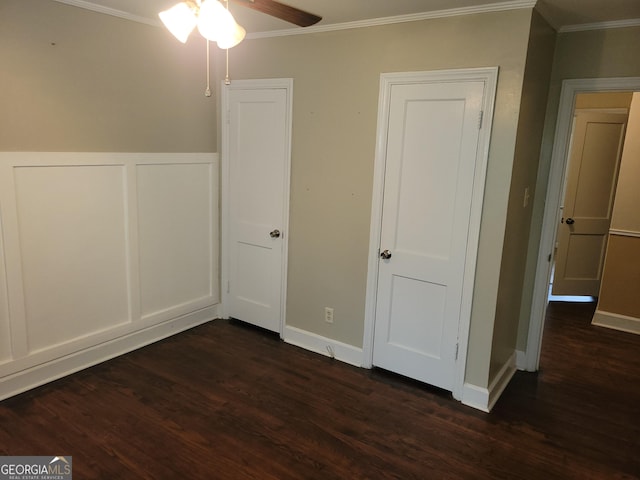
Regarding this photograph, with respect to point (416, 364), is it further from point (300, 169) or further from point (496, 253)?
point (300, 169)

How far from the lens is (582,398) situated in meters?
3.12

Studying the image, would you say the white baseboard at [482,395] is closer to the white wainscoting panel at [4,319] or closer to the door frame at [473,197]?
the door frame at [473,197]

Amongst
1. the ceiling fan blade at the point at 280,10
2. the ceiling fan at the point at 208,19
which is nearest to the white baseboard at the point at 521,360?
the ceiling fan blade at the point at 280,10

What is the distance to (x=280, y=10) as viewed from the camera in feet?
6.30

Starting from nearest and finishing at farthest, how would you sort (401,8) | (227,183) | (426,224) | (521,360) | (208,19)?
(208,19)
(401,8)
(426,224)
(521,360)
(227,183)

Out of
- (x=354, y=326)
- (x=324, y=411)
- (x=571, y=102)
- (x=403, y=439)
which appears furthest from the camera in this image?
(x=354, y=326)

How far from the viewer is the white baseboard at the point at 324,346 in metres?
3.45

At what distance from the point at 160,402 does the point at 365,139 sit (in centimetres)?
220

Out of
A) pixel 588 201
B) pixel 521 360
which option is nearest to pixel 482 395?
pixel 521 360

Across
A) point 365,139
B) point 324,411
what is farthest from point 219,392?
point 365,139

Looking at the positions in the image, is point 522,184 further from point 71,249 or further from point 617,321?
point 71,249

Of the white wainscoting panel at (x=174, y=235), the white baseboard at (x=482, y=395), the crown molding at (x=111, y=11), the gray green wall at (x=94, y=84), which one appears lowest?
the white baseboard at (x=482, y=395)

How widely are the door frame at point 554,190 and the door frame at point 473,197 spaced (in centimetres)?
82

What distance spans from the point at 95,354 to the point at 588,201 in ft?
16.5
